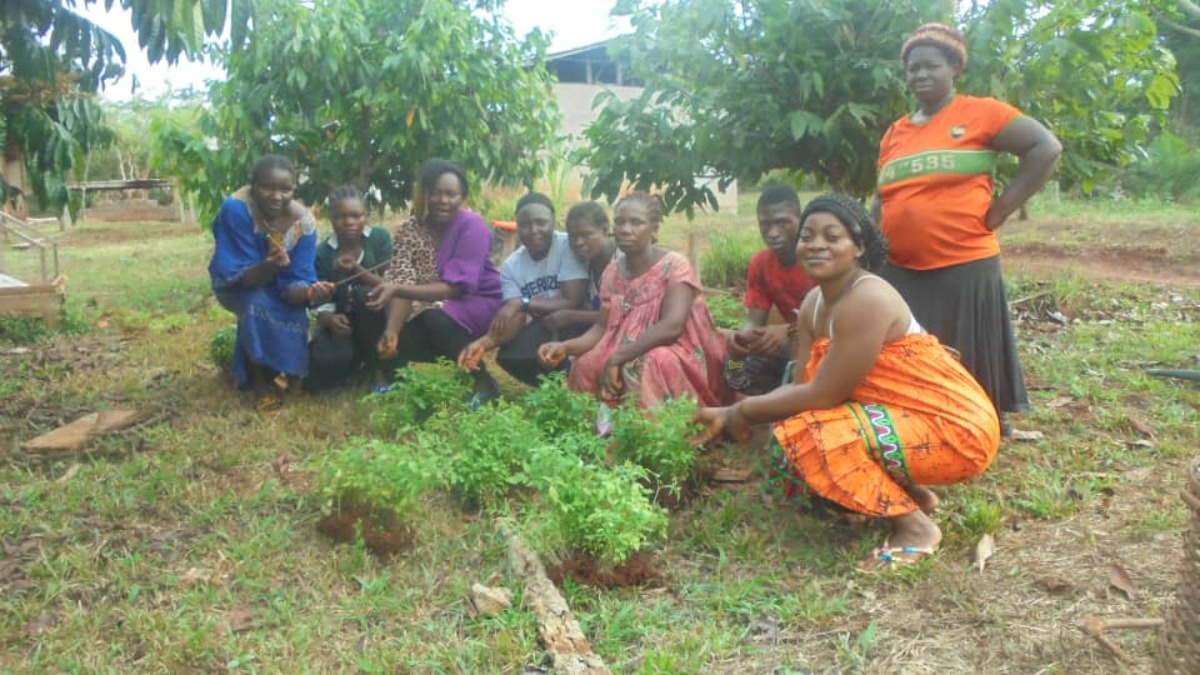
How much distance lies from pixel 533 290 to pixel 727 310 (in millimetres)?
2069

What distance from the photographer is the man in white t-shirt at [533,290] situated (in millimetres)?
4812

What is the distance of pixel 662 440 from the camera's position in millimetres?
3480

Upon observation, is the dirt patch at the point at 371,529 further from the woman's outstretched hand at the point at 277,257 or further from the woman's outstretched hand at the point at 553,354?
the woman's outstretched hand at the point at 277,257

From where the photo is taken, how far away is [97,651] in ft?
8.71

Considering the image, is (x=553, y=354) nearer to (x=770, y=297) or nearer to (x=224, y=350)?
(x=770, y=297)

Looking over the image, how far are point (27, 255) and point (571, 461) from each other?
45.7ft

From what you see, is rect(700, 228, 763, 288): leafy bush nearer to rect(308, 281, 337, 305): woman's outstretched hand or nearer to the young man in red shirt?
the young man in red shirt

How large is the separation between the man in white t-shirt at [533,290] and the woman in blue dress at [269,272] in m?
0.91

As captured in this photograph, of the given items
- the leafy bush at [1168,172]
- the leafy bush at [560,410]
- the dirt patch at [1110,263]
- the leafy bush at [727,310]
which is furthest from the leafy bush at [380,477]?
the leafy bush at [1168,172]

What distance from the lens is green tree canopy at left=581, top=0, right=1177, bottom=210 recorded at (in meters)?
4.36

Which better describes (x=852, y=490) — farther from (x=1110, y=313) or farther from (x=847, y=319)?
(x=1110, y=313)

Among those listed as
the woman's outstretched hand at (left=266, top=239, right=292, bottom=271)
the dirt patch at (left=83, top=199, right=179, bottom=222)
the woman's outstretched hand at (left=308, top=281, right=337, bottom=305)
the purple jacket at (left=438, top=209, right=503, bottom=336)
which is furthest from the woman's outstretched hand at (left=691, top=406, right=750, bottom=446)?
the dirt patch at (left=83, top=199, right=179, bottom=222)

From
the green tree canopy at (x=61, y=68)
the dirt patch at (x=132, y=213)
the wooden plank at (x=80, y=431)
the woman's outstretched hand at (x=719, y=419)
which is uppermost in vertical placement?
the green tree canopy at (x=61, y=68)

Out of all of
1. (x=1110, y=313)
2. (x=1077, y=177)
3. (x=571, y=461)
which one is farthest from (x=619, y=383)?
(x=1110, y=313)
